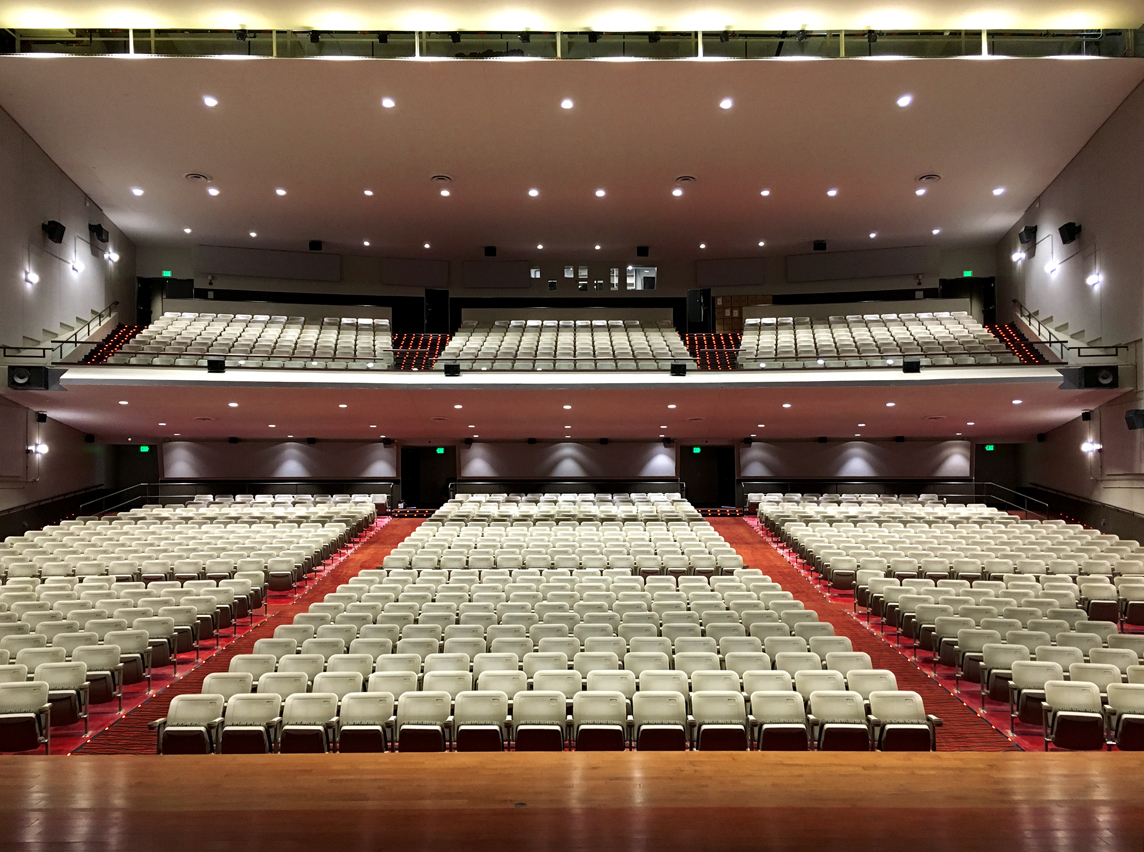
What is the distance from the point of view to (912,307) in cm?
2092

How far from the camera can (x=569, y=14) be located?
1147 centimetres

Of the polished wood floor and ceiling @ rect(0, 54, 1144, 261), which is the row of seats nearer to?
the polished wood floor

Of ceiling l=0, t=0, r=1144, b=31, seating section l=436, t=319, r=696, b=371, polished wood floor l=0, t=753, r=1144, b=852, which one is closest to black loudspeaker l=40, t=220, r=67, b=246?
ceiling l=0, t=0, r=1144, b=31

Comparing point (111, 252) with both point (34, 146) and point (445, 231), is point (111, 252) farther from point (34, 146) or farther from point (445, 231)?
point (445, 231)

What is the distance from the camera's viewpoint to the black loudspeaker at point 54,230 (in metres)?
15.2

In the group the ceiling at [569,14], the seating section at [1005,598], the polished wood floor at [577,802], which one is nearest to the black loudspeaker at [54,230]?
the ceiling at [569,14]

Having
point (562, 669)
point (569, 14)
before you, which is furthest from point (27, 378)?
point (562, 669)

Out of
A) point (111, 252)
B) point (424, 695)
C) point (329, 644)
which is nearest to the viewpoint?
point (424, 695)

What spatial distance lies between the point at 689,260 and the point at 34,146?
16.6 meters

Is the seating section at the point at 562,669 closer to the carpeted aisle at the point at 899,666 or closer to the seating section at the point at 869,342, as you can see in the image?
the carpeted aisle at the point at 899,666

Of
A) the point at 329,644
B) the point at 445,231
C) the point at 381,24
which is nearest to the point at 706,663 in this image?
the point at 329,644

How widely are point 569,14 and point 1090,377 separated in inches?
456

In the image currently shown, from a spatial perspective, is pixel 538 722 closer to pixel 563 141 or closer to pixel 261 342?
pixel 563 141

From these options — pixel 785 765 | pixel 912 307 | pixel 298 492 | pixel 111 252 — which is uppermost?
pixel 111 252
